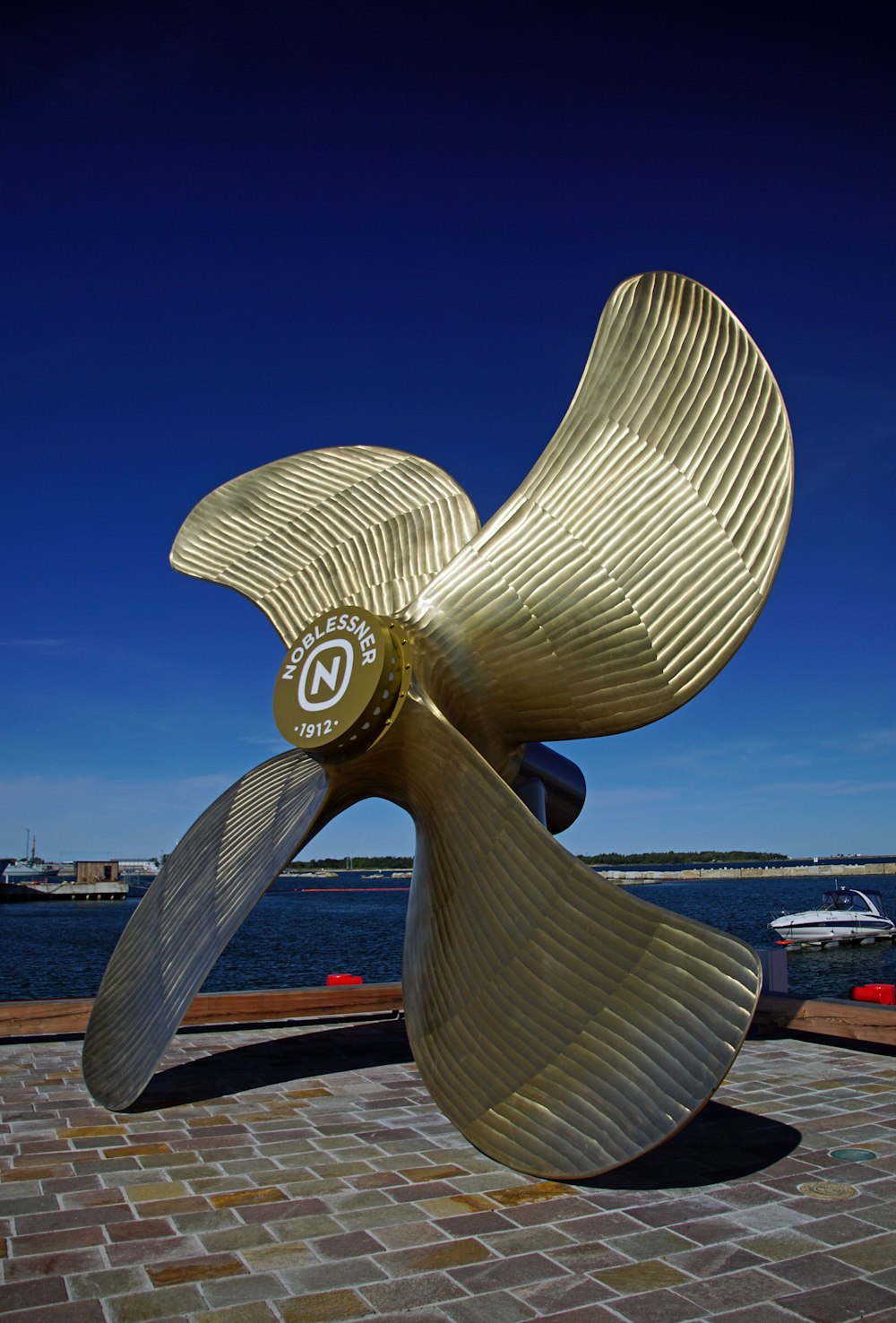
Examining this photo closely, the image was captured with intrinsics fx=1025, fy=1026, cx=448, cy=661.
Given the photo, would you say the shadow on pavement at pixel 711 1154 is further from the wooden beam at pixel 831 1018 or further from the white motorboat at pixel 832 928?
the white motorboat at pixel 832 928

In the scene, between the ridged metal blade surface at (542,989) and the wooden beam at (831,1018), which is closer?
the ridged metal blade surface at (542,989)

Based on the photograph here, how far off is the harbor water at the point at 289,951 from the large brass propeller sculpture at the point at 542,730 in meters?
0.50

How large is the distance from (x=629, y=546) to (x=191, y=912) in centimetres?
374

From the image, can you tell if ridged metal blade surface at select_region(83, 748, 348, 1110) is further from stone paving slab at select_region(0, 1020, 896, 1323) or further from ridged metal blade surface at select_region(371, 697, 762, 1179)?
ridged metal blade surface at select_region(371, 697, 762, 1179)

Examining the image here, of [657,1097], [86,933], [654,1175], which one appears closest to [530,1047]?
[657,1097]

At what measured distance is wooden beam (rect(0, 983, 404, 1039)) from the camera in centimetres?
966

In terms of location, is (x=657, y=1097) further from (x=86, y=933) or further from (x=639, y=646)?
(x=86, y=933)

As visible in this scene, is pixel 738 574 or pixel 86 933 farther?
pixel 86 933

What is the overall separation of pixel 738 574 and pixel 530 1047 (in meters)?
2.67

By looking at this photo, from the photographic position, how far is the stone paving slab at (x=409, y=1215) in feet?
13.0

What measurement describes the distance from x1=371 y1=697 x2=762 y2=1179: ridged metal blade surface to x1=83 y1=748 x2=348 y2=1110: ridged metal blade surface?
0.97m

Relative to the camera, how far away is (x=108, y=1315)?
3.83 metres

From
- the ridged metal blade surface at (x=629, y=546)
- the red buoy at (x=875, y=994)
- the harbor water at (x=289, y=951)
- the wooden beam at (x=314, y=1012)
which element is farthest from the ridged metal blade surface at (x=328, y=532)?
the red buoy at (x=875, y=994)

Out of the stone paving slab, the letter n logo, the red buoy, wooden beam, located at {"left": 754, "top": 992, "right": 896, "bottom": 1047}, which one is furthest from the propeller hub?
the red buoy
